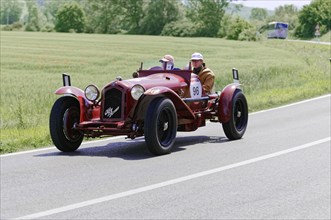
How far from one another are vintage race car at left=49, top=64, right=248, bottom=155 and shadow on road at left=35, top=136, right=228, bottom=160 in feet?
0.76

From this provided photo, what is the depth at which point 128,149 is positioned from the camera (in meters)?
11.2

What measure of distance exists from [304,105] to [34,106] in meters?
7.41

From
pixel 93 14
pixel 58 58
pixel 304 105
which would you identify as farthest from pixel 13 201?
pixel 93 14

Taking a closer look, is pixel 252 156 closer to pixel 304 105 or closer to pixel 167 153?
pixel 167 153

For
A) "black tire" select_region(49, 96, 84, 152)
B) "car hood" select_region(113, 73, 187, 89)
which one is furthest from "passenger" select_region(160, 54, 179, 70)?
"black tire" select_region(49, 96, 84, 152)

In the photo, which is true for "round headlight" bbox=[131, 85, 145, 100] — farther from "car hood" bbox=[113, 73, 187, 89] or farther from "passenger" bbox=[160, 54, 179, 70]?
"passenger" bbox=[160, 54, 179, 70]

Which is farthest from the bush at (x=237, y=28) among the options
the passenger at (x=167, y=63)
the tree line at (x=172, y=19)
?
the passenger at (x=167, y=63)

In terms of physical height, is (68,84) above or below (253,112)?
above

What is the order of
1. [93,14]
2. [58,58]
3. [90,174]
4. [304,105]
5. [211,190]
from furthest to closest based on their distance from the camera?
[93,14] → [58,58] → [304,105] → [90,174] → [211,190]

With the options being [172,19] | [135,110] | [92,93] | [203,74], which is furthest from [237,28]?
[135,110]

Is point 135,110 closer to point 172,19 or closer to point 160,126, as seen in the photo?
point 160,126

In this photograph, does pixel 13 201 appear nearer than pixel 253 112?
Yes

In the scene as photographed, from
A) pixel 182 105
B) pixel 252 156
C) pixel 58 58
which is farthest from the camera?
pixel 58 58

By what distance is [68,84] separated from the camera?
11.9 meters
